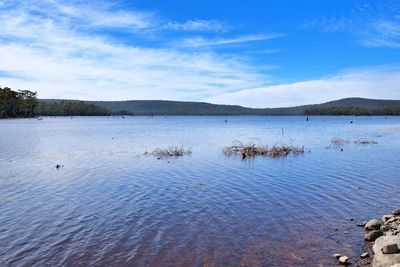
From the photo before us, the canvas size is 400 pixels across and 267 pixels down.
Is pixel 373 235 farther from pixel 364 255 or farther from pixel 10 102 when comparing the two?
pixel 10 102

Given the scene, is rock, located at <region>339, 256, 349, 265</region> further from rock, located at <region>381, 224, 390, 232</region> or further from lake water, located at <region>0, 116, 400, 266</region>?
rock, located at <region>381, 224, 390, 232</region>

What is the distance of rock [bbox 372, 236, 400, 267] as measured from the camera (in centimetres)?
1102

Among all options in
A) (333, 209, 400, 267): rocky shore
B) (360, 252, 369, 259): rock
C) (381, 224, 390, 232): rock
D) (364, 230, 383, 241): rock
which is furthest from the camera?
(381, 224, 390, 232): rock

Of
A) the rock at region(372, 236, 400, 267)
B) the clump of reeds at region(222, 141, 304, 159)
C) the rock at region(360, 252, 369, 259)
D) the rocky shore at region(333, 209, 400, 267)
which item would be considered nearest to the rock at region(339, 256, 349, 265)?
the rocky shore at region(333, 209, 400, 267)

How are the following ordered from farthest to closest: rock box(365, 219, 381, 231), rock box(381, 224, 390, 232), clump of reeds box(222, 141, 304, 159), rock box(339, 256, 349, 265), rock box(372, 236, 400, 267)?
clump of reeds box(222, 141, 304, 159) → rock box(365, 219, 381, 231) → rock box(381, 224, 390, 232) → rock box(339, 256, 349, 265) → rock box(372, 236, 400, 267)

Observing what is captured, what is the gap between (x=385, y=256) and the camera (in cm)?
1133

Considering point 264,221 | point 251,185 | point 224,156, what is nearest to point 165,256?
point 264,221

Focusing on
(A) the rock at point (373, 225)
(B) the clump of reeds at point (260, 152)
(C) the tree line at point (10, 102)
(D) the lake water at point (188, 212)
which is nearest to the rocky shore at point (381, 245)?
(A) the rock at point (373, 225)

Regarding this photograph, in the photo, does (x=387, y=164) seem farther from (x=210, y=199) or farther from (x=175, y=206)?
(x=175, y=206)

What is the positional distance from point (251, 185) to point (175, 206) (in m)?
7.33

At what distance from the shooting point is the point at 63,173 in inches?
1167

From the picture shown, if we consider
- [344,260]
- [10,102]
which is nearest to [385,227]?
[344,260]

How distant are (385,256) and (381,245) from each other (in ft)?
3.41

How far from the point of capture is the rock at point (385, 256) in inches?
434
